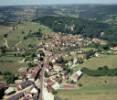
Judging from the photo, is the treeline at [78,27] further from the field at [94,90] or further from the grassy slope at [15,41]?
the field at [94,90]

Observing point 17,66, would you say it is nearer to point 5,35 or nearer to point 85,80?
point 85,80

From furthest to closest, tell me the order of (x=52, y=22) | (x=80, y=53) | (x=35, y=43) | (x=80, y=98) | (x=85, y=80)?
(x=52, y=22)
(x=35, y=43)
(x=80, y=53)
(x=85, y=80)
(x=80, y=98)

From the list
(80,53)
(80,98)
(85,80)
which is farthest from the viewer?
(80,53)

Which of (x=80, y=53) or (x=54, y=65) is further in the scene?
(x=80, y=53)

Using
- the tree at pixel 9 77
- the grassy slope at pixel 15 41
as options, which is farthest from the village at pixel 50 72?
the grassy slope at pixel 15 41

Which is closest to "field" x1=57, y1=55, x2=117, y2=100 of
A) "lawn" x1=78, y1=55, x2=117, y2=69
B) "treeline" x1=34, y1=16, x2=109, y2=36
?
"lawn" x1=78, y1=55, x2=117, y2=69

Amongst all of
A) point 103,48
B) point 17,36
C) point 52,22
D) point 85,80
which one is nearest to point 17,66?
point 85,80
